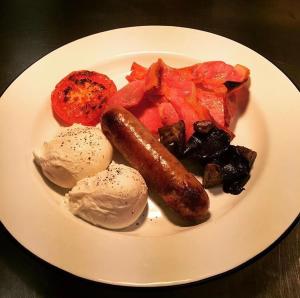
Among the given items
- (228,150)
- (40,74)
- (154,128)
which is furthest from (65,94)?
(228,150)

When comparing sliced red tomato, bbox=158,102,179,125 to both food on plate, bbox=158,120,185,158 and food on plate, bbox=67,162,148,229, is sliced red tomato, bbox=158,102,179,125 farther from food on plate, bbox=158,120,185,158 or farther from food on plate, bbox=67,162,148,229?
food on plate, bbox=67,162,148,229

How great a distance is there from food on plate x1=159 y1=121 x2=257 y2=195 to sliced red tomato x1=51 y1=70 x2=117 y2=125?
0.40 m

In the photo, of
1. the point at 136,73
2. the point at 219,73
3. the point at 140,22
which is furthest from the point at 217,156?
the point at 140,22

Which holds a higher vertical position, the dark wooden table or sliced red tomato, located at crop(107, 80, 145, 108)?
sliced red tomato, located at crop(107, 80, 145, 108)

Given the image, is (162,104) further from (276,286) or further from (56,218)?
(276,286)

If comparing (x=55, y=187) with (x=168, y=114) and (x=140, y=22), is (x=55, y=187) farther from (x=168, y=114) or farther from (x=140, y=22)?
(x=140, y=22)

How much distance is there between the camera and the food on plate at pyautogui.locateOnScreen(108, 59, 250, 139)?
1.83m

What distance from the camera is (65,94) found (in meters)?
1.91

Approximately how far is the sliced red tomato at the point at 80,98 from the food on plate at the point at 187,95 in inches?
2.9

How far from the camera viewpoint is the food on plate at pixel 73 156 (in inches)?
61.6

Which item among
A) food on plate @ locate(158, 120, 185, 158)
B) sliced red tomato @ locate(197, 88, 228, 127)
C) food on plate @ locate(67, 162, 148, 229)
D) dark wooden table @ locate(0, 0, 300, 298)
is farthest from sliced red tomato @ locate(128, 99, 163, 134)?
dark wooden table @ locate(0, 0, 300, 298)

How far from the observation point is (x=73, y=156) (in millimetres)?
1563

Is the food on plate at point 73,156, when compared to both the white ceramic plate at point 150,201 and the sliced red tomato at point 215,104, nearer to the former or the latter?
the white ceramic plate at point 150,201

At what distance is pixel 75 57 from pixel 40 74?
0.72 feet
